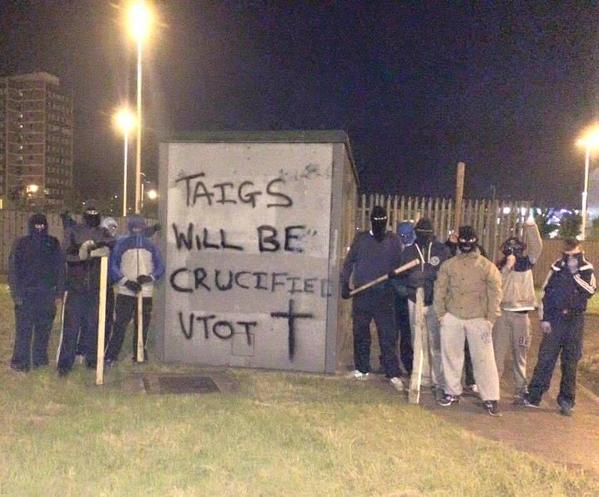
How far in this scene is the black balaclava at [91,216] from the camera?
719 cm

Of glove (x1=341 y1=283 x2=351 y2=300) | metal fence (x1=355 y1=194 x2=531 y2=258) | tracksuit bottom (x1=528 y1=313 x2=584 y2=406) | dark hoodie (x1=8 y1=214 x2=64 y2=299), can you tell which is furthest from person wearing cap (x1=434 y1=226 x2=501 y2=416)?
metal fence (x1=355 y1=194 x2=531 y2=258)

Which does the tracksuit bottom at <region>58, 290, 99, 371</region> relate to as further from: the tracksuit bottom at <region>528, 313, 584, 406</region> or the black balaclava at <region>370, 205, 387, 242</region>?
the tracksuit bottom at <region>528, 313, 584, 406</region>

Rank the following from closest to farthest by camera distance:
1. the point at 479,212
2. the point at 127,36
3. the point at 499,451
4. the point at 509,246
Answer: the point at 499,451 → the point at 509,246 → the point at 479,212 → the point at 127,36

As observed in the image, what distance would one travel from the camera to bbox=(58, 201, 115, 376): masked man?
22.9 feet

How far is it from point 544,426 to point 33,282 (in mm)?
5249

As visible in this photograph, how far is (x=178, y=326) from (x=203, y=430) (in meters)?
2.61

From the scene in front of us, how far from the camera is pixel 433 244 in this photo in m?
7.09

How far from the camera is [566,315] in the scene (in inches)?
249

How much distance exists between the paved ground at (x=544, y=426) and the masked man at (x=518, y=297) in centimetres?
40

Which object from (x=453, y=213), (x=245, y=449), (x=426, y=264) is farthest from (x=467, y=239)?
(x=453, y=213)

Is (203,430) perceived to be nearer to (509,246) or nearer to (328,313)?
(328,313)

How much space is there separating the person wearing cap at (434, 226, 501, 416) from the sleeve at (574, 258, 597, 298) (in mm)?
765

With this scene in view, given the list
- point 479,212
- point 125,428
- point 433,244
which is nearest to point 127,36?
point 479,212

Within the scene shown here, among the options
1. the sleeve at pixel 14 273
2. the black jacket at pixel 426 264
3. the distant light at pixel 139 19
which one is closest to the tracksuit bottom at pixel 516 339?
the black jacket at pixel 426 264
